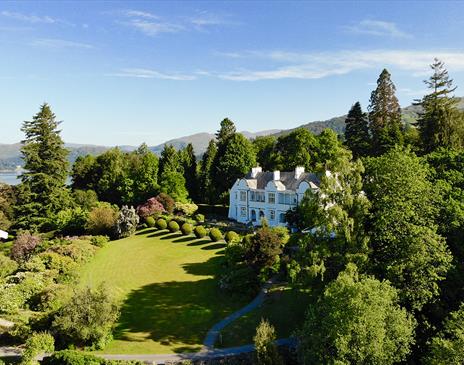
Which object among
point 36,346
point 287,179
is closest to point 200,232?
point 287,179

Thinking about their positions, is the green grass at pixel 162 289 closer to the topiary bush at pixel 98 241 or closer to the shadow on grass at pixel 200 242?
the shadow on grass at pixel 200 242

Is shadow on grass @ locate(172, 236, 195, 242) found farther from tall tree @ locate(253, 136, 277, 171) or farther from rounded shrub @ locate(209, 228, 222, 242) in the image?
tall tree @ locate(253, 136, 277, 171)

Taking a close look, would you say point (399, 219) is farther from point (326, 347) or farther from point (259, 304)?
point (259, 304)

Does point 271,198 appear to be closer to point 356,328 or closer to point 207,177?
point 207,177

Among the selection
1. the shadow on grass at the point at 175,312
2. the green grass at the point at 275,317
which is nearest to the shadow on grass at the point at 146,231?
the shadow on grass at the point at 175,312

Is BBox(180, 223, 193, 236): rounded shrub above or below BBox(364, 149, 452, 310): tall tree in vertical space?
below

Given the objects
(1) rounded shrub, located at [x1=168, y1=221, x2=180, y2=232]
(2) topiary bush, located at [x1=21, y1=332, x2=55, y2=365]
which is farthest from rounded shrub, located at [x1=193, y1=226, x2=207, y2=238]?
(2) topiary bush, located at [x1=21, y1=332, x2=55, y2=365]
